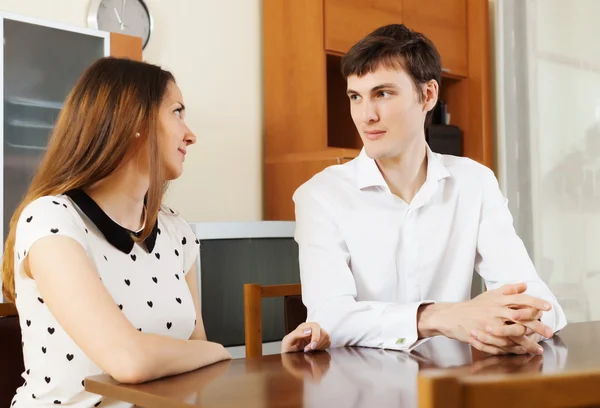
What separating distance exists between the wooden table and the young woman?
6cm

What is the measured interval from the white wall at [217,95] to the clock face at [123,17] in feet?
0.23

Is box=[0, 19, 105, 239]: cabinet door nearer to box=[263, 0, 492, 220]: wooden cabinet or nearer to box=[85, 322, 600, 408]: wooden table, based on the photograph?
box=[263, 0, 492, 220]: wooden cabinet

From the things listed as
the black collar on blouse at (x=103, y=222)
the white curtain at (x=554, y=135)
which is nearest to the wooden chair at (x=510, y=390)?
the black collar on blouse at (x=103, y=222)

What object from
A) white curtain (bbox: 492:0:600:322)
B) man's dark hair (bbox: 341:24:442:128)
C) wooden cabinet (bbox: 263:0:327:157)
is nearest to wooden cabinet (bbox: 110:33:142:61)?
wooden cabinet (bbox: 263:0:327:157)

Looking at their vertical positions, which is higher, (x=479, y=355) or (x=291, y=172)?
(x=291, y=172)

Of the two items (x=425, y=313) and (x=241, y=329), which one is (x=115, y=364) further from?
(x=241, y=329)

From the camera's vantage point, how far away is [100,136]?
4.59 feet

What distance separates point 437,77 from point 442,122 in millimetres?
1873

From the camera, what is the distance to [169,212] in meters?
1.68


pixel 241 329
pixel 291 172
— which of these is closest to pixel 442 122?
pixel 291 172

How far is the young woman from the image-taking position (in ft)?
3.72

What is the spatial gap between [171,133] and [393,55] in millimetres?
667

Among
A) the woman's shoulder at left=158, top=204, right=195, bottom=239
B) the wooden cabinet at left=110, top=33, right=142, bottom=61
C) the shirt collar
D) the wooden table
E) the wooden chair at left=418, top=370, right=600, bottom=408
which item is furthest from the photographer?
the wooden cabinet at left=110, top=33, right=142, bottom=61

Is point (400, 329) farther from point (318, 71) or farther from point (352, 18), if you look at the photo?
point (352, 18)
